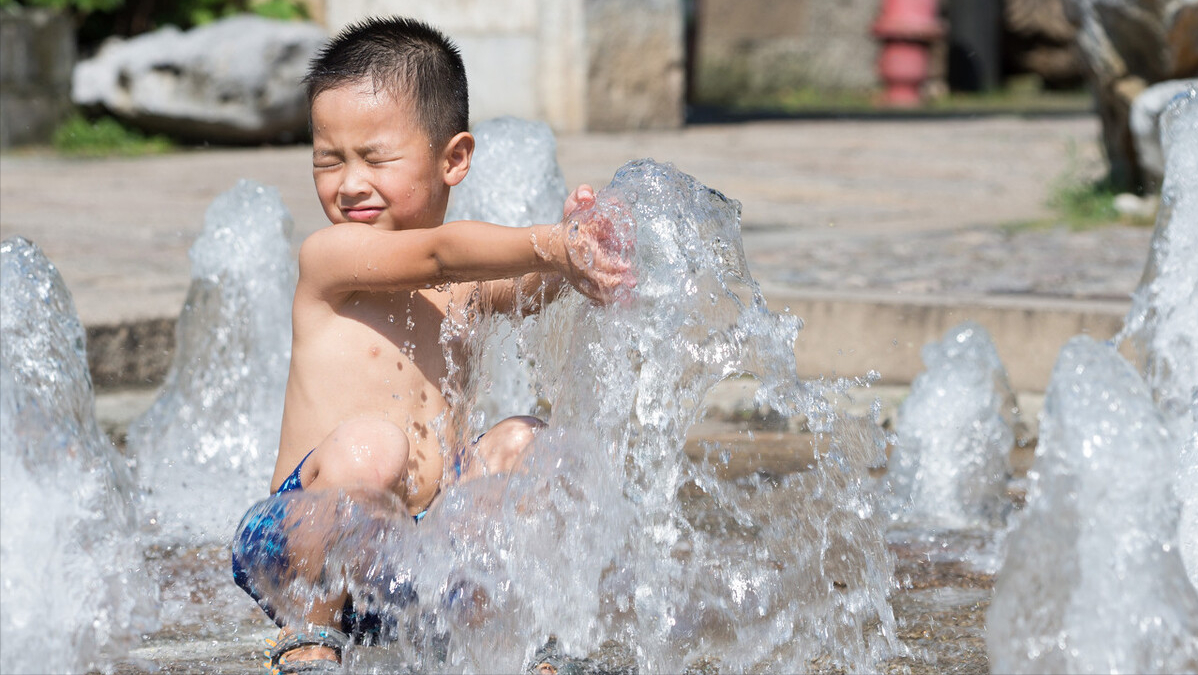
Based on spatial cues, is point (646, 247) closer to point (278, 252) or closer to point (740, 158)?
point (278, 252)

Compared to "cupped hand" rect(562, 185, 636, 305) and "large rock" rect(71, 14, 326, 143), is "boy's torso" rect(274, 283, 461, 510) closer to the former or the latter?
"cupped hand" rect(562, 185, 636, 305)

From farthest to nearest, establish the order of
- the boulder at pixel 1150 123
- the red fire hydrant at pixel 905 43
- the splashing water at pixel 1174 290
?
1. the red fire hydrant at pixel 905 43
2. the boulder at pixel 1150 123
3. the splashing water at pixel 1174 290

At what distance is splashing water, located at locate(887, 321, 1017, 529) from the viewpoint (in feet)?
10.3

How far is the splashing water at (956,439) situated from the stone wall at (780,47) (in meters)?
11.1

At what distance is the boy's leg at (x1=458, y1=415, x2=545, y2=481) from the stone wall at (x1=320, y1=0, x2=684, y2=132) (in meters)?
6.89

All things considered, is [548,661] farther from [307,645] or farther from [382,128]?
[382,128]

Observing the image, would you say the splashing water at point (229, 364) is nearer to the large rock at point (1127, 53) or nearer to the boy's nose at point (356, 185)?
the boy's nose at point (356, 185)

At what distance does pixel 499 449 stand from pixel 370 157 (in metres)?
0.43

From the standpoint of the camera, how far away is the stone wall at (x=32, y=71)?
7758 millimetres

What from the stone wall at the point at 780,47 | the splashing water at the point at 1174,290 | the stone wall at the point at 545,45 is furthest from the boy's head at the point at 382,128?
the stone wall at the point at 780,47

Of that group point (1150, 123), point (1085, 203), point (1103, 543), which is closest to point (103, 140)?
point (1085, 203)

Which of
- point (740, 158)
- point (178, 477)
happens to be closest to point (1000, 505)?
point (178, 477)

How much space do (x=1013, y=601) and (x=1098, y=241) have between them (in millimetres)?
3684

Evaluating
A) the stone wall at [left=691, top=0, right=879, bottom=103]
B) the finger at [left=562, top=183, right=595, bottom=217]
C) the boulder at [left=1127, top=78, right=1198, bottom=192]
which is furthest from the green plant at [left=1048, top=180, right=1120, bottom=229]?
the stone wall at [left=691, top=0, right=879, bottom=103]
